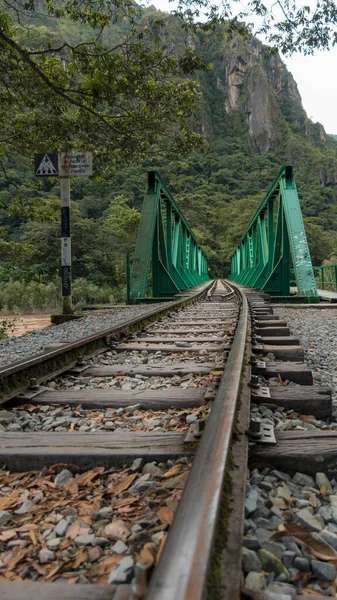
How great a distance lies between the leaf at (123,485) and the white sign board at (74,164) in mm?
6533

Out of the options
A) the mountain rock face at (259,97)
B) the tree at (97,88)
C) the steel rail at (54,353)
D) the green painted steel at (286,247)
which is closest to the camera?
the steel rail at (54,353)

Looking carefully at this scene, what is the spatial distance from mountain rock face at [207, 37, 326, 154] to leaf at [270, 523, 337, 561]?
11443cm

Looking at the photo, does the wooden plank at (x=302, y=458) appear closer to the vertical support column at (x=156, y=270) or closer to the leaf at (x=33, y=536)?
the leaf at (x=33, y=536)

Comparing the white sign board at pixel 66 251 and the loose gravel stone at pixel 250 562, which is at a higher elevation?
the white sign board at pixel 66 251

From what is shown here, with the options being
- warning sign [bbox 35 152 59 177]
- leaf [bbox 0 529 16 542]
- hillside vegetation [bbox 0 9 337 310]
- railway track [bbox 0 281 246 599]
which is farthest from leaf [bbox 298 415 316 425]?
hillside vegetation [bbox 0 9 337 310]

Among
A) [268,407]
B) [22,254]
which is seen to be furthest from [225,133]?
[268,407]

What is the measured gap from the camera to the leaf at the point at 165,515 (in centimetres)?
105

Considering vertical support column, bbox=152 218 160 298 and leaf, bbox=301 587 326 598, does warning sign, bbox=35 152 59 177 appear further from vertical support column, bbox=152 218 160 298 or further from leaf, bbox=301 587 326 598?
leaf, bbox=301 587 326 598

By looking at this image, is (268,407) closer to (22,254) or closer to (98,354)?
(98,354)

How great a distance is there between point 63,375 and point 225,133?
118m

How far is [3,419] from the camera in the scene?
191 cm

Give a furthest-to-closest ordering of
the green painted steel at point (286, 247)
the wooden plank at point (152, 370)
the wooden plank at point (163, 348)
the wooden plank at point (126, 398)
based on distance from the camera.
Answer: the green painted steel at point (286, 247) → the wooden plank at point (163, 348) → the wooden plank at point (152, 370) → the wooden plank at point (126, 398)

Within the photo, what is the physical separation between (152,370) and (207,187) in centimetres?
7699

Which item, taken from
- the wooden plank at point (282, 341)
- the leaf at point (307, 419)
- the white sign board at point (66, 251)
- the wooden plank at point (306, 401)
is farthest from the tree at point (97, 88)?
the leaf at point (307, 419)
